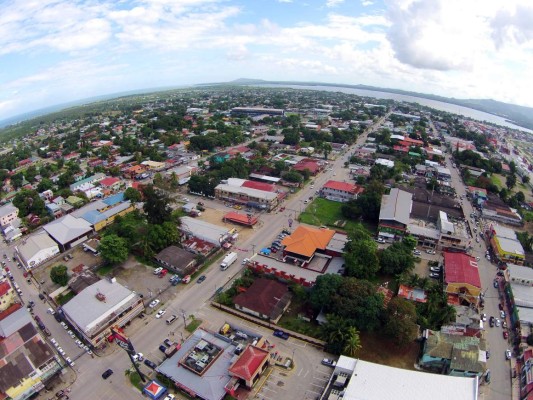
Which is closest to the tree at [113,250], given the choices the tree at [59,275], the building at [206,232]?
the tree at [59,275]

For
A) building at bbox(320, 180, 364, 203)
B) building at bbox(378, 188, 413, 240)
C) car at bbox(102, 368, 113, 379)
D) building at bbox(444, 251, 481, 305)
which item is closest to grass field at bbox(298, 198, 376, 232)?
building at bbox(320, 180, 364, 203)

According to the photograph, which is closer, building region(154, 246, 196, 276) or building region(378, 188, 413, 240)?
building region(154, 246, 196, 276)

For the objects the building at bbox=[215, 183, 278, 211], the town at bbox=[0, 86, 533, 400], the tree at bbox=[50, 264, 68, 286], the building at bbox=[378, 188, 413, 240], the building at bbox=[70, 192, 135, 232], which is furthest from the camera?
the building at bbox=[215, 183, 278, 211]

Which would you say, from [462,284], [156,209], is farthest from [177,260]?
[462,284]

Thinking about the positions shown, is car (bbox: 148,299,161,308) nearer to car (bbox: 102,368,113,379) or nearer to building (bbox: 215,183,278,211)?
car (bbox: 102,368,113,379)

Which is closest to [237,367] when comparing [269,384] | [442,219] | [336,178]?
[269,384]

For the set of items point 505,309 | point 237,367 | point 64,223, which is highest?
point 64,223

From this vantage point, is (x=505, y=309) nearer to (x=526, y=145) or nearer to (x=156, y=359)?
(x=156, y=359)
